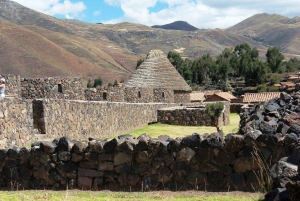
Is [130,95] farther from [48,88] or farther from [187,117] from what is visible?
[48,88]

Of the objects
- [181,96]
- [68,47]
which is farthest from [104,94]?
[68,47]

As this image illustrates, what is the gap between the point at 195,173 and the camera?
20.4 feet

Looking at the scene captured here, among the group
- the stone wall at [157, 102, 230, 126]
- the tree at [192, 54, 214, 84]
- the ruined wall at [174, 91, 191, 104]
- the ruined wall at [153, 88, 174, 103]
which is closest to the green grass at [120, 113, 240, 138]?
the stone wall at [157, 102, 230, 126]

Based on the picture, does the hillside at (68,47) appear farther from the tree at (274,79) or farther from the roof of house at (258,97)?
the roof of house at (258,97)

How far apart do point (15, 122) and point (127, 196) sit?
440 cm

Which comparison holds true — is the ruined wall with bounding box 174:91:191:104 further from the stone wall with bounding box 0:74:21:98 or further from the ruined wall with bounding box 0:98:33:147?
the ruined wall with bounding box 0:98:33:147

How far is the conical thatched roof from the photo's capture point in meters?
30.6

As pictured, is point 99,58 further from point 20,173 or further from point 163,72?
point 20,173

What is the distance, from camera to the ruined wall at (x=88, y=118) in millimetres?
11258

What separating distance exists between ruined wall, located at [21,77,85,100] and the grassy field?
27.2 feet

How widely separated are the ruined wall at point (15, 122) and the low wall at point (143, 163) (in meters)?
2.09

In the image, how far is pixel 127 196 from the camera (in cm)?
596

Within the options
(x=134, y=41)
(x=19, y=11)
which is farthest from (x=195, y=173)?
(x=134, y=41)

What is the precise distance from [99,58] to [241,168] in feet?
345
